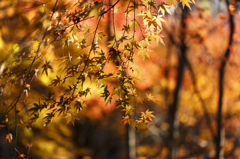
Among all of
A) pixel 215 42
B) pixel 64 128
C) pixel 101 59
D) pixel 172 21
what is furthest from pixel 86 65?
pixel 215 42

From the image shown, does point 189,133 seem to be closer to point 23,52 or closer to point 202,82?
point 202,82

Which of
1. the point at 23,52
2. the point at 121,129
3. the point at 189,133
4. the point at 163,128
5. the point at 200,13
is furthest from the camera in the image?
the point at 189,133

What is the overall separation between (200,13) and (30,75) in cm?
493

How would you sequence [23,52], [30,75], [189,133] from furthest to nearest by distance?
[189,133], [23,52], [30,75]

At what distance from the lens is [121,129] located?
35.8 feet

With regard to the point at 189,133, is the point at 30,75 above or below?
above

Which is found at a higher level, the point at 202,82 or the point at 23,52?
the point at 23,52

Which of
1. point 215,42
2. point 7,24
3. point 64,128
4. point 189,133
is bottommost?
point 189,133

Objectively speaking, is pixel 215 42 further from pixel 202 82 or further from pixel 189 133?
pixel 189 133

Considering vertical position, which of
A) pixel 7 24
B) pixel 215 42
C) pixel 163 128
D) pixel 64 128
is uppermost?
pixel 7 24

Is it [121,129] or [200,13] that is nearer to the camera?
[200,13]

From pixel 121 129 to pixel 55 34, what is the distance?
9.77 meters

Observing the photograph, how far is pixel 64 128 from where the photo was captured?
8.01m

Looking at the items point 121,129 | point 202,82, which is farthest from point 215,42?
point 121,129
